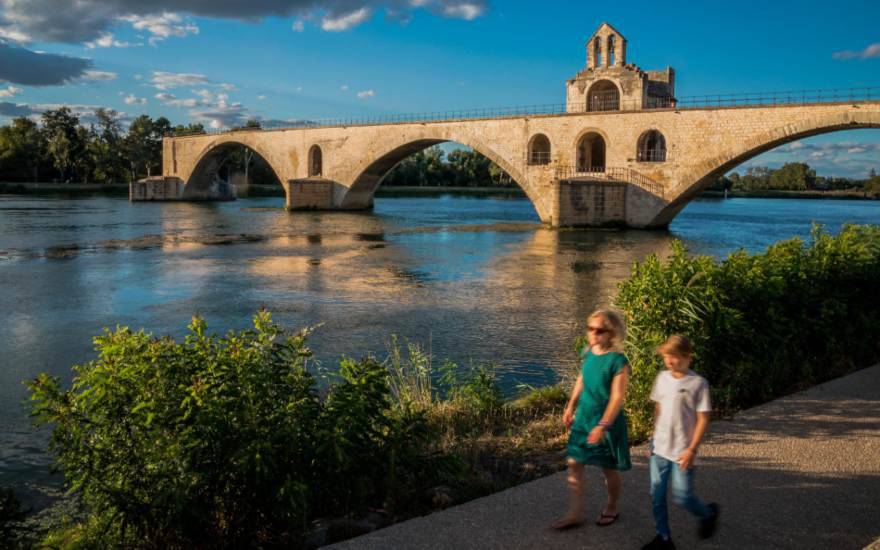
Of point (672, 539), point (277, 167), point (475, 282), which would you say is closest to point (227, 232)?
point (475, 282)

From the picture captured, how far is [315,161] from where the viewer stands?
62781 millimetres

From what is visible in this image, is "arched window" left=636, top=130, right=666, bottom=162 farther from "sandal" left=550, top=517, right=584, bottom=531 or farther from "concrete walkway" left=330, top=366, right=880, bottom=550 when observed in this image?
"sandal" left=550, top=517, right=584, bottom=531

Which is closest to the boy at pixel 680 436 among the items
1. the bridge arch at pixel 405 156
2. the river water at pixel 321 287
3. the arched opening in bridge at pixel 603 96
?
the river water at pixel 321 287

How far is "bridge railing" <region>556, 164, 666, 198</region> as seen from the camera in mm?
38594

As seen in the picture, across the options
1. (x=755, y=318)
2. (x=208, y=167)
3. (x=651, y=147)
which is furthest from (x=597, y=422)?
(x=208, y=167)

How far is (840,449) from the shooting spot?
5277 millimetres

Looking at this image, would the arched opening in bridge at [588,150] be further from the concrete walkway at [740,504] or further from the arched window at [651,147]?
the concrete walkway at [740,504]

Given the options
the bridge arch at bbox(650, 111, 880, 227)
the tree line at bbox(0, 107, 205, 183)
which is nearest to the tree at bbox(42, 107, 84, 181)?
the tree line at bbox(0, 107, 205, 183)

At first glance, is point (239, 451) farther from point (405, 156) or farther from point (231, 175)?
point (231, 175)

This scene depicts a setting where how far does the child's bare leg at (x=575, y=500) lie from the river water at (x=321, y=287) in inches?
186

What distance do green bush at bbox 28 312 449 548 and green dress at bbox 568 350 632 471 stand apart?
3.86ft

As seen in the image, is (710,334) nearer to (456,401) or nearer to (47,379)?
(456,401)

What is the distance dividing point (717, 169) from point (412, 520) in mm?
35625

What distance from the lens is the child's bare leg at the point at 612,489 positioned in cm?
409
